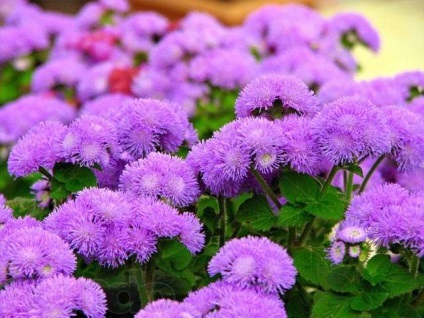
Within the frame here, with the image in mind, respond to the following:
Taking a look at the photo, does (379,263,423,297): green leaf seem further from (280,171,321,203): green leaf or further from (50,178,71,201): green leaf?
(50,178,71,201): green leaf

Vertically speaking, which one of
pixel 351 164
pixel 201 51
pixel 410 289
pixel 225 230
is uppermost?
pixel 351 164

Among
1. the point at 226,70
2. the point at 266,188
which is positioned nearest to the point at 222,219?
the point at 266,188

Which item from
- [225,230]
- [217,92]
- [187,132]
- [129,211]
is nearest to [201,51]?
[217,92]

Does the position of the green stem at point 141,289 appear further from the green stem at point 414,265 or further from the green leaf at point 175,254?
the green stem at point 414,265

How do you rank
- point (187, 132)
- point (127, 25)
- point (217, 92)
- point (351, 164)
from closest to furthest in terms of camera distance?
1. point (351, 164)
2. point (187, 132)
3. point (217, 92)
4. point (127, 25)

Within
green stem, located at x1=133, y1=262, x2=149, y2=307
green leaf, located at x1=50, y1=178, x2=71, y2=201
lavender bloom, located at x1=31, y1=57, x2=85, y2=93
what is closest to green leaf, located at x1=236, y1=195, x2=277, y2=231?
green stem, located at x1=133, y1=262, x2=149, y2=307

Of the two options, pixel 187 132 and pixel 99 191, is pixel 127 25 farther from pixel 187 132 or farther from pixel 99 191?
pixel 99 191
